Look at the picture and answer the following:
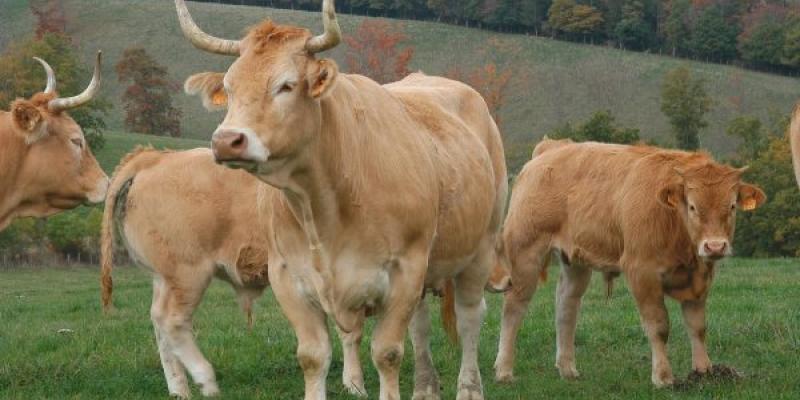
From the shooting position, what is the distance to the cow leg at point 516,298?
10.4 meters

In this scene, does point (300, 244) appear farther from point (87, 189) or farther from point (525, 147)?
point (525, 147)

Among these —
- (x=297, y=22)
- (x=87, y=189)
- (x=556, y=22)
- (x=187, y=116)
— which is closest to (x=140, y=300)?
(x=87, y=189)

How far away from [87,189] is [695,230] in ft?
16.5

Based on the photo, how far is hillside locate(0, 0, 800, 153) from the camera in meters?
95.4

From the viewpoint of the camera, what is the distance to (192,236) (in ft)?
Answer: 31.7

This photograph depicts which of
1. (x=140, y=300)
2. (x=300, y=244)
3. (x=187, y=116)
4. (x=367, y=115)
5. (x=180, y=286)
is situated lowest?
(x=187, y=116)

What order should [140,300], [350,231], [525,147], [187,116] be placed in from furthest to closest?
[187,116]
[525,147]
[140,300]
[350,231]

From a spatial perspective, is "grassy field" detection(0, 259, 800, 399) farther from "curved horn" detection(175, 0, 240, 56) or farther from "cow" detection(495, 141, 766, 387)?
"curved horn" detection(175, 0, 240, 56)

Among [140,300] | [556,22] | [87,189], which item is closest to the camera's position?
[87,189]

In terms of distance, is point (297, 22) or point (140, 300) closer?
point (140, 300)

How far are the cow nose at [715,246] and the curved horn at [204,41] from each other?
436cm

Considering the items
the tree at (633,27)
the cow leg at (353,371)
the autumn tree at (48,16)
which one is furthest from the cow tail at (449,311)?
the tree at (633,27)

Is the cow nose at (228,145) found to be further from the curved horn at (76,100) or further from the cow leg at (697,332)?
the cow leg at (697,332)

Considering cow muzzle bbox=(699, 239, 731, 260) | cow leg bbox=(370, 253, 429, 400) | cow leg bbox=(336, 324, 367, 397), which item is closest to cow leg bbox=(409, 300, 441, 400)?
cow leg bbox=(336, 324, 367, 397)
